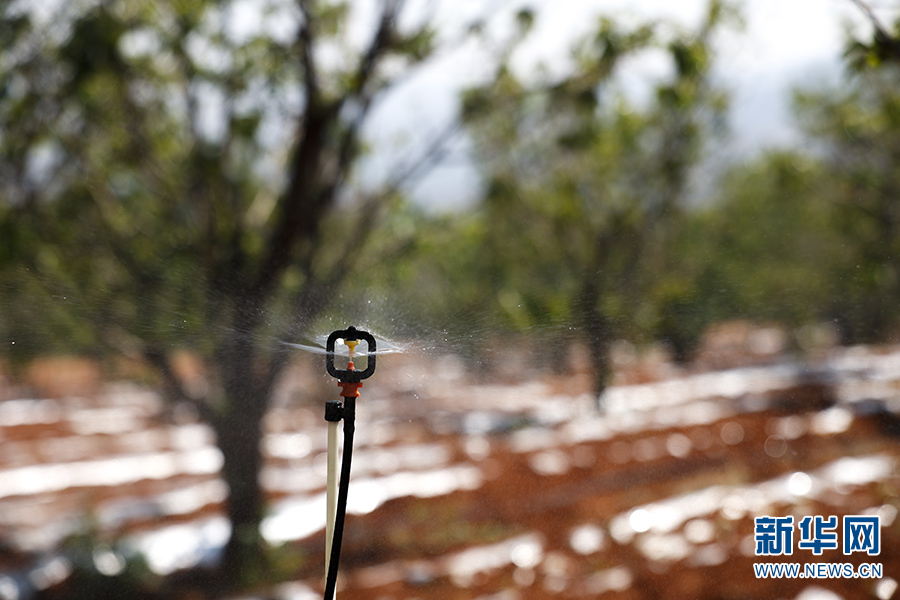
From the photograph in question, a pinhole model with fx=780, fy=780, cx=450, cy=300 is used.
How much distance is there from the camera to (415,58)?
2.12 meters

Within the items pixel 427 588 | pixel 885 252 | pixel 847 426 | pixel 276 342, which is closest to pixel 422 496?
pixel 427 588

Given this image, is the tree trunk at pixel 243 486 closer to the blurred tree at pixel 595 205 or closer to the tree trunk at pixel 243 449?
the tree trunk at pixel 243 449

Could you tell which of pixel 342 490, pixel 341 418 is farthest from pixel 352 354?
pixel 342 490

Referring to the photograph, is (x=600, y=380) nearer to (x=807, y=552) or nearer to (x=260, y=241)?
(x=807, y=552)

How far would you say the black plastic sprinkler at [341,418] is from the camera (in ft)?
3.81

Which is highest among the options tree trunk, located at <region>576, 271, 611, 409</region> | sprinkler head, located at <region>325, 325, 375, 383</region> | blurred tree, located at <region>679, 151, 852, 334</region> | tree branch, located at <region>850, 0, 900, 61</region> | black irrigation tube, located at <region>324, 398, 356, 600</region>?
blurred tree, located at <region>679, 151, 852, 334</region>

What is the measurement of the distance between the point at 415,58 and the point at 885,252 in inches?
107

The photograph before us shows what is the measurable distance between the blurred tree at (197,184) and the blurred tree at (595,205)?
1.76 ft

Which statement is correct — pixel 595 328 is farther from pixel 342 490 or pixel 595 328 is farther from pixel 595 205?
pixel 342 490

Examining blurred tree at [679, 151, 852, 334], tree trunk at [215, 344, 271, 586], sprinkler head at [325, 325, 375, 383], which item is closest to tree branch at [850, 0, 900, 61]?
sprinkler head at [325, 325, 375, 383]

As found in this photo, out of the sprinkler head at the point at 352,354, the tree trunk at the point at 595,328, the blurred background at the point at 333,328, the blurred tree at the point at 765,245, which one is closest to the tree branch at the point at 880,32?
the blurred background at the point at 333,328

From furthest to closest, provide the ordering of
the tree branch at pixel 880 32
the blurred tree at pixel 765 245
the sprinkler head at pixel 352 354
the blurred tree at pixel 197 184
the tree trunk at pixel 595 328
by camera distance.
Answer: the blurred tree at pixel 765 245 → the tree trunk at pixel 595 328 → the blurred tree at pixel 197 184 → the tree branch at pixel 880 32 → the sprinkler head at pixel 352 354

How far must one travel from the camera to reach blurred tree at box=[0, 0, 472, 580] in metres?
2.01

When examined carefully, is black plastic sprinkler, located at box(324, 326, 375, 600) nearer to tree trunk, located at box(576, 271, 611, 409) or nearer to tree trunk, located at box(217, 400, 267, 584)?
tree trunk, located at box(217, 400, 267, 584)
